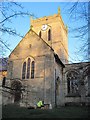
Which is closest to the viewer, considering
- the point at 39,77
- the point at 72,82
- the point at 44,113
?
the point at 44,113

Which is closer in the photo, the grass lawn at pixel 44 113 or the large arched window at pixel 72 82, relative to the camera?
the grass lawn at pixel 44 113

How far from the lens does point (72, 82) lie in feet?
108

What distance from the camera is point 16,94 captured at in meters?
26.6

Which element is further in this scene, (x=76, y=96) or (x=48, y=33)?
(x=48, y=33)

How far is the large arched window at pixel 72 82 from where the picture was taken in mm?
32006

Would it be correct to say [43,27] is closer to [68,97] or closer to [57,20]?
[57,20]

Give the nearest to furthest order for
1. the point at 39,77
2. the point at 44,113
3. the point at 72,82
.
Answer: the point at 44,113 → the point at 39,77 → the point at 72,82

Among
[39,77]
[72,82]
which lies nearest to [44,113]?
[39,77]

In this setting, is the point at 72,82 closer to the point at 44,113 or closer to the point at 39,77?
the point at 39,77

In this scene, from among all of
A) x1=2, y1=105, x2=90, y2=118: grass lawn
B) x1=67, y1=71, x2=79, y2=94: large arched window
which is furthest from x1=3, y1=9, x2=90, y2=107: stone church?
x1=2, y1=105, x2=90, y2=118: grass lawn

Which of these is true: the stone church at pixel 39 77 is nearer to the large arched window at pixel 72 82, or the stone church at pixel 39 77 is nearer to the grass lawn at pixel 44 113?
the large arched window at pixel 72 82

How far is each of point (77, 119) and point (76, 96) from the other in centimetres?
2035

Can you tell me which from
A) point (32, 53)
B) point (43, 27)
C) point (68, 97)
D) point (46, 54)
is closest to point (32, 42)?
point (32, 53)

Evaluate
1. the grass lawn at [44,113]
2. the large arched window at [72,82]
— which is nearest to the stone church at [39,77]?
the large arched window at [72,82]
